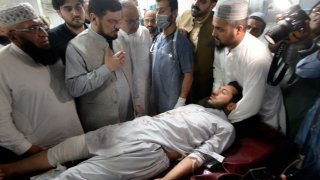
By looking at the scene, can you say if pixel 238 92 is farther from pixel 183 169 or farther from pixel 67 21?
pixel 67 21

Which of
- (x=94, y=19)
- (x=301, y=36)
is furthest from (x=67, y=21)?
(x=301, y=36)

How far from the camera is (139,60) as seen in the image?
2.33 metres

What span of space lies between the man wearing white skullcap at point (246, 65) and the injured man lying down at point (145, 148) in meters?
0.14

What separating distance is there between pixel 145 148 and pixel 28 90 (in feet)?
2.80

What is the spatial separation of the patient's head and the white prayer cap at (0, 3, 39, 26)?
1.48m

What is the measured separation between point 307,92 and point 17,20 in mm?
2027

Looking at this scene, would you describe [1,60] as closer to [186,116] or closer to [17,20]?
[17,20]

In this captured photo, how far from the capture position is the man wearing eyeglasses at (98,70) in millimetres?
1706

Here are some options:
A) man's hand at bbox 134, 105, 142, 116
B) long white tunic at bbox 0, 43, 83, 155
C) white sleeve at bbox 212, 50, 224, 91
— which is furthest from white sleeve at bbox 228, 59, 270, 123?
long white tunic at bbox 0, 43, 83, 155

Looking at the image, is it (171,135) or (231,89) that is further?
(231,89)

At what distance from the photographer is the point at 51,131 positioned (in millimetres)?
1689

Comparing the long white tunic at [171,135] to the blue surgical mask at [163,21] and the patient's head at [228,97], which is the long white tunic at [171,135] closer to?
the patient's head at [228,97]

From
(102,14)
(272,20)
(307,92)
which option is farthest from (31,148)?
(272,20)

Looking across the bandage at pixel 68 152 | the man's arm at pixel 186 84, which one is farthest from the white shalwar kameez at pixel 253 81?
the bandage at pixel 68 152
